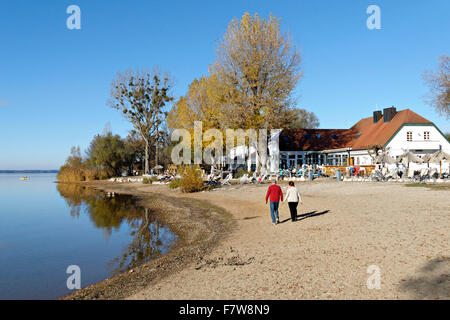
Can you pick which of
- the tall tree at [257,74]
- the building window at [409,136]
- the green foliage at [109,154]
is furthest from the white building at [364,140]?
the green foliage at [109,154]

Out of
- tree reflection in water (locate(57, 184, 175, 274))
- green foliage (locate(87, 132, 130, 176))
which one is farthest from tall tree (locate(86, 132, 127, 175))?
tree reflection in water (locate(57, 184, 175, 274))

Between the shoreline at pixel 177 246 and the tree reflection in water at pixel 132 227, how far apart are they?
0.49 metres

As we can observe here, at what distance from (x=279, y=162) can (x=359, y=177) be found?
1333 centimetres

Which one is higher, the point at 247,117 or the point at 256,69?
the point at 256,69

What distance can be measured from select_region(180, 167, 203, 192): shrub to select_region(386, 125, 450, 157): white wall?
2147cm

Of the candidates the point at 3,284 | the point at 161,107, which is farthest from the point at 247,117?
the point at 3,284

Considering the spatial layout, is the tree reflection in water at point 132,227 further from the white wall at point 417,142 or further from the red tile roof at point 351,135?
the white wall at point 417,142

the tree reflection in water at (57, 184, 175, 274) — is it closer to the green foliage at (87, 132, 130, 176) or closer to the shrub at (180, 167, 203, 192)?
the shrub at (180, 167, 203, 192)

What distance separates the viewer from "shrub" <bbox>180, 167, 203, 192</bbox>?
84.6ft

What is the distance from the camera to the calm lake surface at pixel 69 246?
8227mm

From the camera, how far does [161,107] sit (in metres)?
43.5

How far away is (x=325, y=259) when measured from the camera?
23.4 ft

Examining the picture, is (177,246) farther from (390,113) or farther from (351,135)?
(351,135)
